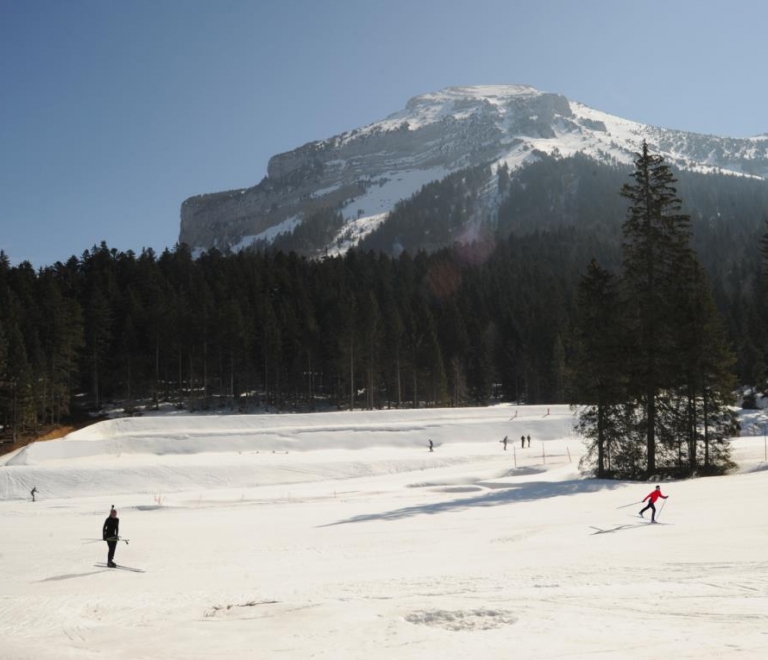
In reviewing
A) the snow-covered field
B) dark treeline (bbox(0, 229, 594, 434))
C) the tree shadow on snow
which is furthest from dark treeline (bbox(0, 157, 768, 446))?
the tree shadow on snow

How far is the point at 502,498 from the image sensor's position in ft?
90.4

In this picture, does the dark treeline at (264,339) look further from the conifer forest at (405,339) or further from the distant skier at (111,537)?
the distant skier at (111,537)

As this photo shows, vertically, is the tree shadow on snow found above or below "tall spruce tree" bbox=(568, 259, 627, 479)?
below

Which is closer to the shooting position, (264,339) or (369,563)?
(369,563)

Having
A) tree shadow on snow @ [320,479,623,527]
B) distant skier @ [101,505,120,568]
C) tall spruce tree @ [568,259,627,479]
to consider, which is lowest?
tree shadow on snow @ [320,479,623,527]

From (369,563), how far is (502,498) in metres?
12.6

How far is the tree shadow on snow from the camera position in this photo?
2492 cm

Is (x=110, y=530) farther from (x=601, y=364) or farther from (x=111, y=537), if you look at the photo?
(x=601, y=364)

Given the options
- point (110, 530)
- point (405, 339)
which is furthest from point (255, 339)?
point (110, 530)

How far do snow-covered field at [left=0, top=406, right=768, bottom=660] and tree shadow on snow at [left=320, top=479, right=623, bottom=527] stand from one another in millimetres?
179

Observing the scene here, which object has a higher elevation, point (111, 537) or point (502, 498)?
point (111, 537)

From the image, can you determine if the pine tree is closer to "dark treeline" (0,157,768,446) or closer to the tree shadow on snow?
the tree shadow on snow

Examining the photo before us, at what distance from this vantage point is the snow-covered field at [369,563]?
9.68 meters

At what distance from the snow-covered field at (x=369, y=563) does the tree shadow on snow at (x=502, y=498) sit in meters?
0.18
